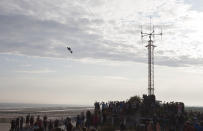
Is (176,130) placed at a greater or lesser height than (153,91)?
lesser

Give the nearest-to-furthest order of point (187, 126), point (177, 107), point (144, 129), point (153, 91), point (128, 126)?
point (187, 126), point (144, 129), point (128, 126), point (177, 107), point (153, 91)

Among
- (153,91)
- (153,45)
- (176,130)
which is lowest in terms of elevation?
(176,130)

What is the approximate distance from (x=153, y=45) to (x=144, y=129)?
13.6m

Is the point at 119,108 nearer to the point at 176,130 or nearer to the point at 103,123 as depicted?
the point at 103,123

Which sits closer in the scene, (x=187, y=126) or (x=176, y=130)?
(x=187, y=126)

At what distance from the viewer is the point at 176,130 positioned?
23.3 metres

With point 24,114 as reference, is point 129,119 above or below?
above

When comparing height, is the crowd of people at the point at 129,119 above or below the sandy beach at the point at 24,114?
above

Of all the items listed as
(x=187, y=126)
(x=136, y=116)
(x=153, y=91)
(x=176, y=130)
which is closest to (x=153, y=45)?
(x=153, y=91)

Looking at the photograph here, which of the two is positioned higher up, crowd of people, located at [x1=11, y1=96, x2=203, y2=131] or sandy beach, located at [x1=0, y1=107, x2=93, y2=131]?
crowd of people, located at [x1=11, y1=96, x2=203, y2=131]

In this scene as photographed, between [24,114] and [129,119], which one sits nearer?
[129,119]

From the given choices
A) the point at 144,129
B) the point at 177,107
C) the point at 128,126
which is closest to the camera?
the point at 144,129

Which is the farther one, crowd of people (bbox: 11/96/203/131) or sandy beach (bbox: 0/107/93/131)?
sandy beach (bbox: 0/107/93/131)

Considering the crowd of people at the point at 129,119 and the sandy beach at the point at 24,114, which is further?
the sandy beach at the point at 24,114
